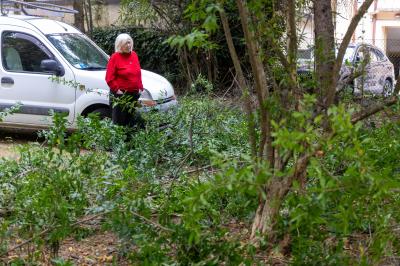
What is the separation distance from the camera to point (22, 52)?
11.4 metres

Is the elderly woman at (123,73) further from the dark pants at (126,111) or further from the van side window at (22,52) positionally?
the van side window at (22,52)

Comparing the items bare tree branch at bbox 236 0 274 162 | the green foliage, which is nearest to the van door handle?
the green foliage

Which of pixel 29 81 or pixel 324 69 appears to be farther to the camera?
pixel 29 81

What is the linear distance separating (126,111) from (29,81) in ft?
8.87

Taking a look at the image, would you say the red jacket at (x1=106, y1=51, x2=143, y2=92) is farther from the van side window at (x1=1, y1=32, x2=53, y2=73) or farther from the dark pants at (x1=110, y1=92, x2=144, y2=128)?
the van side window at (x1=1, y1=32, x2=53, y2=73)

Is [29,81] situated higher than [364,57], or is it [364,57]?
[364,57]

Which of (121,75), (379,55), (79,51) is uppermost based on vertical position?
(79,51)

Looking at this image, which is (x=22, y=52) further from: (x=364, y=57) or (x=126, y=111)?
(x=364, y=57)

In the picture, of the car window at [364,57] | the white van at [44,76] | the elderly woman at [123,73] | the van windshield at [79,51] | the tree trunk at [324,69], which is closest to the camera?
the tree trunk at [324,69]

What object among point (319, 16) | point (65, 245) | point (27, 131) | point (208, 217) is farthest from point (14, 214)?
point (27, 131)

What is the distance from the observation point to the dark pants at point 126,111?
25.3 ft

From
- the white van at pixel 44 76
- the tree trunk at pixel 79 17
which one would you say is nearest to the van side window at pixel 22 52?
the white van at pixel 44 76

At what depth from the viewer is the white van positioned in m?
10.9

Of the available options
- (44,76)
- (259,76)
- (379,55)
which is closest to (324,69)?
(259,76)
